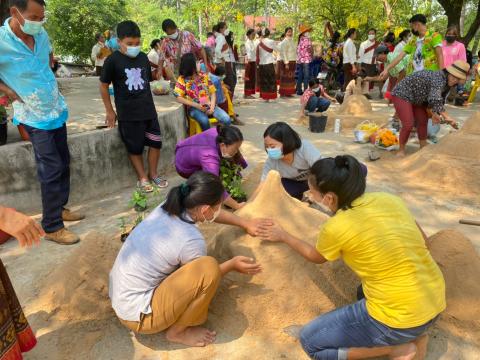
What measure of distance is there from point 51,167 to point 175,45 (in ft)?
11.5

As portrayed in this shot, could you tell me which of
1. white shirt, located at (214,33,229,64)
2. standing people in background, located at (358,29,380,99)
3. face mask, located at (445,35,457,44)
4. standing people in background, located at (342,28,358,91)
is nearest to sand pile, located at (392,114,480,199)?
face mask, located at (445,35,457,44)

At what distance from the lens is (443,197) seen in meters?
4.28

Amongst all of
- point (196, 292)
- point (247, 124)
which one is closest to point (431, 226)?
point (196, 292)

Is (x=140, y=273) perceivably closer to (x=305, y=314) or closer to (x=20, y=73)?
(x=305, y=314)

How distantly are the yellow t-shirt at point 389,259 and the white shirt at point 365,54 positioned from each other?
361 inches

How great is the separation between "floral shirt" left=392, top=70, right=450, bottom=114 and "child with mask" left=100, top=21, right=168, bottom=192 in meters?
3.11

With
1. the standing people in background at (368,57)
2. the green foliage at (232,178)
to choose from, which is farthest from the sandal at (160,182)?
the standing people in background at (368,57)

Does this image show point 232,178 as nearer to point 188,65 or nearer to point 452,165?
point 188,65

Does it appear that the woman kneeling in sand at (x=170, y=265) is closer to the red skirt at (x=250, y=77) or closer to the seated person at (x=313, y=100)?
the seated person at (x=313, y=100)

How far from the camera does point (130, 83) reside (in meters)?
4.06

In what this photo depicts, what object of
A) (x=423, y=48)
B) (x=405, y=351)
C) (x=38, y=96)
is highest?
(x=423, y=48)

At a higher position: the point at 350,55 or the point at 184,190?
the point at 350,55

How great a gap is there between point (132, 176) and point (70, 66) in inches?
549

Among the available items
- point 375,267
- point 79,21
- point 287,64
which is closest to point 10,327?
point 375,267
